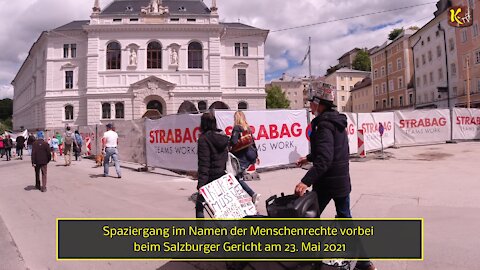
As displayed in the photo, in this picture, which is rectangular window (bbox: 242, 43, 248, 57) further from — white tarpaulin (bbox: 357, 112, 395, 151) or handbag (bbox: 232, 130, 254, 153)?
handbag (bbox: 232, 130, 254, 153)

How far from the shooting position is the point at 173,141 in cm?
1145

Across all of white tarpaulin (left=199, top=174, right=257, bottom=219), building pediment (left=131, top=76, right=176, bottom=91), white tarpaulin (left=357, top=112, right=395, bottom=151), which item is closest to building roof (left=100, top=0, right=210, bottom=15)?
building pediment (left=131, top=76, right=176, bottom=91)

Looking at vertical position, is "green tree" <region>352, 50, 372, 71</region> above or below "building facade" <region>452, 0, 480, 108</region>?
above

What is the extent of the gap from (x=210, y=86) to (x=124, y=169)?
1164 inches

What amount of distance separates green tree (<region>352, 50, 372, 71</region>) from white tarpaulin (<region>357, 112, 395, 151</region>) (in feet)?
287

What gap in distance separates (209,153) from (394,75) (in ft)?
228

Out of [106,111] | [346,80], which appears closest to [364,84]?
[346,80]

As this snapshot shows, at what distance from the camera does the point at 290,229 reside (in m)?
2.87

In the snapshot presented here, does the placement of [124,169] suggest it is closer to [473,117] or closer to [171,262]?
[171,262]

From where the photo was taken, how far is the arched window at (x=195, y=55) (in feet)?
141

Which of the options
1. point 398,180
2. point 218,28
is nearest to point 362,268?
point 398,180

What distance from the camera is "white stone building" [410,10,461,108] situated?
1781 inches

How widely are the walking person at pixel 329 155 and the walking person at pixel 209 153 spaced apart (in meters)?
1.54

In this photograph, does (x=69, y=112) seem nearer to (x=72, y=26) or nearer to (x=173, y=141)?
(x=72, y=26)
